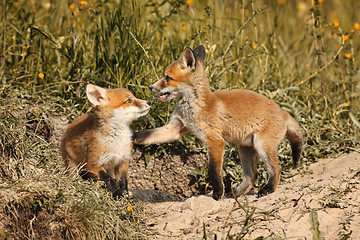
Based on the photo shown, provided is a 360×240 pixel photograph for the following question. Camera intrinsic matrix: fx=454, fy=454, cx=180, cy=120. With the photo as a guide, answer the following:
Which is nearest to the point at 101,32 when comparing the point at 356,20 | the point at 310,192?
the point at 310,192

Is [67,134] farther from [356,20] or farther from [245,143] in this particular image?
[356,20]

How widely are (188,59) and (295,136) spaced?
1.62 metres

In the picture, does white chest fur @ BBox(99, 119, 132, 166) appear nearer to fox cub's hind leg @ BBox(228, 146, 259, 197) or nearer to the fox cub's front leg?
the fox cub's front leg

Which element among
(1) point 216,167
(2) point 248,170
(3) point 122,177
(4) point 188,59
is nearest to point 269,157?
(2) point 248,170

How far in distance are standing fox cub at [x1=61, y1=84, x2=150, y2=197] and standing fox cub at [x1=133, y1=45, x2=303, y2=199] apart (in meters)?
0.33

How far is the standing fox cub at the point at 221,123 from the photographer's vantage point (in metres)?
5.25

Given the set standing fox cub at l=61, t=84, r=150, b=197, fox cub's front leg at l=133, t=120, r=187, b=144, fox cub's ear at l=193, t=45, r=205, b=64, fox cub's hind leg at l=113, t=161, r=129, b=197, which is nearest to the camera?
standing fox cub at l=61, t=84, r=150, b=197

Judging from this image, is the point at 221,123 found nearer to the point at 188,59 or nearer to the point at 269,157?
the point at 269,157

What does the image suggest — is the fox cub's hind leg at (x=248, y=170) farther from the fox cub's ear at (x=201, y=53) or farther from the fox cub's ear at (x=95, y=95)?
the fox cub's ear at (x=95, y=95)

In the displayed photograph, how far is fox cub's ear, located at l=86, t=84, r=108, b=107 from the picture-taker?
17.0 ft

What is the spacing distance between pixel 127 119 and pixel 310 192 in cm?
220

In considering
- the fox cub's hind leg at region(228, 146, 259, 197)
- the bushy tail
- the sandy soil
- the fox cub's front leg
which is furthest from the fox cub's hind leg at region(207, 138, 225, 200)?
the bushy tail

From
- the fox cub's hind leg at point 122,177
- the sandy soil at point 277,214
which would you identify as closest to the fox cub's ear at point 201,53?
the fox cub's hind leg at point 122,177

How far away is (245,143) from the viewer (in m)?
5.44
